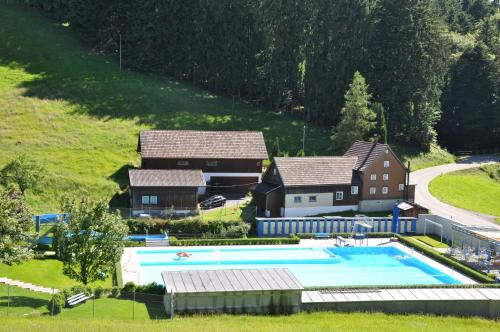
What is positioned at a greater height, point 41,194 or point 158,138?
point 158,138

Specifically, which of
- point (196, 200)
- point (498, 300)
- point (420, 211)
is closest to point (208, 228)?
point (196, 200)

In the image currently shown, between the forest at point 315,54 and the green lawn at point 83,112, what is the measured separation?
2990 millimetres

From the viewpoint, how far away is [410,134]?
270 feet

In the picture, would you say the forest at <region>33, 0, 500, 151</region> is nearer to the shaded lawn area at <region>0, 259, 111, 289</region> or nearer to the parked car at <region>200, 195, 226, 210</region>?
the parked car at <region>200, 195, 226, 210</region>

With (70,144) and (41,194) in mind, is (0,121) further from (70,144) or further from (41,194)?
(41,194)

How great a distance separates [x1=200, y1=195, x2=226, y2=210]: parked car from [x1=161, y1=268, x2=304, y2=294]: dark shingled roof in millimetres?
20790

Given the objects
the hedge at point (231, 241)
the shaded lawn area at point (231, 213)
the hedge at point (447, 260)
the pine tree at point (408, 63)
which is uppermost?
the pine tree at point (408, 63)

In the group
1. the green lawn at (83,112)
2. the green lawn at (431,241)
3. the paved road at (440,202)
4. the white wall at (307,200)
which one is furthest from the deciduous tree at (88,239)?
the paved road at (440,202)

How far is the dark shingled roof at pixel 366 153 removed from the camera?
59.5 metres

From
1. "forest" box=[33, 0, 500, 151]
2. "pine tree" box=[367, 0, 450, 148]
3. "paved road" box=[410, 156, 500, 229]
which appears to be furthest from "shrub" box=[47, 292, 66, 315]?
"pine tree" box=[367, 0, 450, 148]

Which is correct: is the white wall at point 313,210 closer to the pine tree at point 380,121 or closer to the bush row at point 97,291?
the pine tree at point 380,121

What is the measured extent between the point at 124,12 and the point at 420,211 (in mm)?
54869

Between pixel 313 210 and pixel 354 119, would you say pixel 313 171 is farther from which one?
pixel 354 119

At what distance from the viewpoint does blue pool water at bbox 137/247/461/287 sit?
4300 cm
